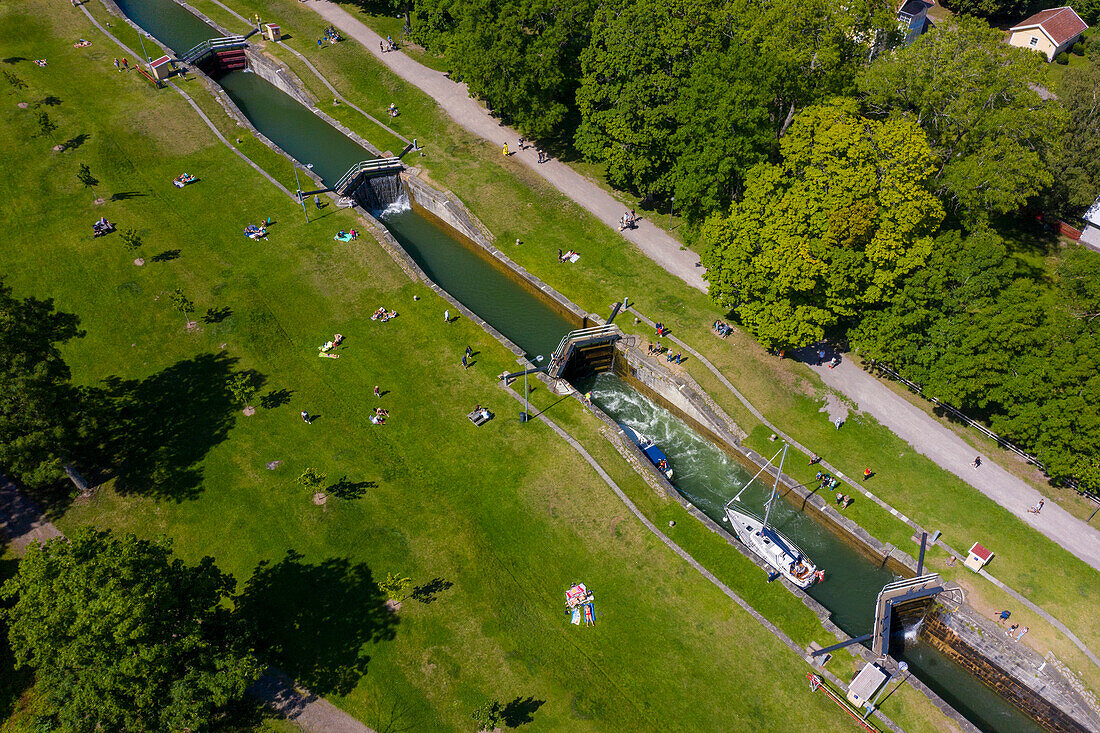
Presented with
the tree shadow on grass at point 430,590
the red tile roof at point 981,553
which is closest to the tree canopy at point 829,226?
the red tile roof at point 981,553

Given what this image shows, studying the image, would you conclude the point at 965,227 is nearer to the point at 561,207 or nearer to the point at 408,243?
the point at 561,207

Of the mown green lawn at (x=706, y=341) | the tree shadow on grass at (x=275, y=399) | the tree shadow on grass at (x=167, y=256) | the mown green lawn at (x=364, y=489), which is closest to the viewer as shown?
the mown green lawn at (x=364, y=489)

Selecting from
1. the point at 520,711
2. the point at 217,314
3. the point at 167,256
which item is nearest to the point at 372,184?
the point at 167,256

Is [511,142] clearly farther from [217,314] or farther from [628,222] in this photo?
[217,314]

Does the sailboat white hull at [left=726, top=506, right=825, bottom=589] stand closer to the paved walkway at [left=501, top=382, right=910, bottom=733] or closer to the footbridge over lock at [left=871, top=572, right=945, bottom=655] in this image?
the paved walkway at [left=501, top=382, right=910, bottom=733]

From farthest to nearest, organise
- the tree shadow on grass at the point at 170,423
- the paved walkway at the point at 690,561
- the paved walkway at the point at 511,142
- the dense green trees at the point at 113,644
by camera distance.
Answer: the paved walkway at the point at 511,142, the tree shadow on grass at the point at 170,423, the paved walkway at the point at 690,561, the dense green trees at the point at 113,644

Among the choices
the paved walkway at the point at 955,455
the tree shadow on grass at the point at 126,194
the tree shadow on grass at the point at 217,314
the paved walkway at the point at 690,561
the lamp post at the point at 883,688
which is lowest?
the tree shadow on grass at the point at 217,314

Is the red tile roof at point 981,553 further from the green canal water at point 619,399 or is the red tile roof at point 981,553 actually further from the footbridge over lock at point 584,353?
the footbridge over lock at point 584,353

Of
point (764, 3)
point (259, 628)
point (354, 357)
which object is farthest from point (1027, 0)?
point (259, 628)
